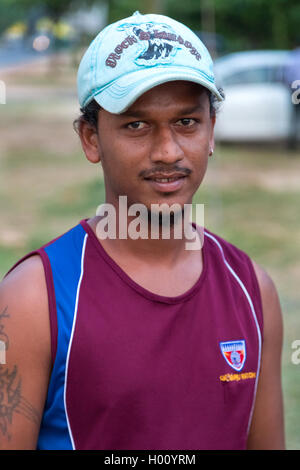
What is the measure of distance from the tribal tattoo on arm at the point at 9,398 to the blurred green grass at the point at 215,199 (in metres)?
2.54

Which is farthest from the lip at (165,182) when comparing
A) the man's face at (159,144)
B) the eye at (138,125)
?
the eye at (138,125)

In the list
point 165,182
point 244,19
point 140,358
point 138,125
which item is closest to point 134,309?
point 140,358

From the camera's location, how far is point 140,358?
1840mm

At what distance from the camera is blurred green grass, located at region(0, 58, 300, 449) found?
6.97 m

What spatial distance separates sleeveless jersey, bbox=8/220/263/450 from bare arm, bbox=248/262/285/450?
0.05 metres

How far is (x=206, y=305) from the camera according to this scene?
1.97m

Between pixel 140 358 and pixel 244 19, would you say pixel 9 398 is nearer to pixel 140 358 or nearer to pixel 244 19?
pixel 140 358

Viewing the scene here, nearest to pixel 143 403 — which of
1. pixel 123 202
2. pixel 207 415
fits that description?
pixel 207 415

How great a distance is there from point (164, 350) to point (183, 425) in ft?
0.67

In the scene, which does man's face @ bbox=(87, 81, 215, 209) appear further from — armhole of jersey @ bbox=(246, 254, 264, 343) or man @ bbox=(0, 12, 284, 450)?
armhole of jersey @ bbox=(246, 254, 264, 343)

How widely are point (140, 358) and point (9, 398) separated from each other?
1.13 feet

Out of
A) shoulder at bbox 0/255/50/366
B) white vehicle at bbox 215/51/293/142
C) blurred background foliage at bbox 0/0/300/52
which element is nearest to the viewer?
shoulder at bbox 0/255/50/366

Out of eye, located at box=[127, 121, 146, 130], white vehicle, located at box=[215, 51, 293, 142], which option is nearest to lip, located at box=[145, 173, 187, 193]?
eye, located at box=[127, 121, 146, 130]

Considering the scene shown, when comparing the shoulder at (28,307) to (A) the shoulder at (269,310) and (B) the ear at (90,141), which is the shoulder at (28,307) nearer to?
(B) the ear at (90,141)
